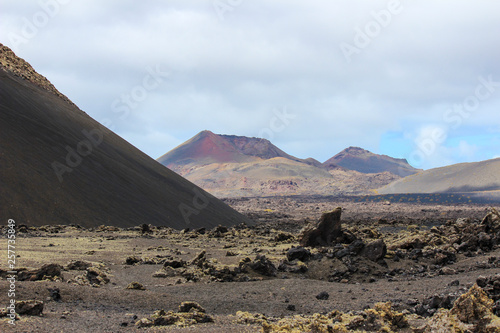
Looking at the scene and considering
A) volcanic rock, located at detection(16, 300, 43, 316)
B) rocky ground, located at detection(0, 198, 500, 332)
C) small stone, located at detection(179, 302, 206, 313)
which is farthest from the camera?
small stone, located at detection(179, 302, 206, 313)

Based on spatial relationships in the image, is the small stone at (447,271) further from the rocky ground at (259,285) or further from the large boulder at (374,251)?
the large boulder at (374,251)

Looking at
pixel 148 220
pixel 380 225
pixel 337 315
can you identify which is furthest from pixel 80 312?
pixel 380 225

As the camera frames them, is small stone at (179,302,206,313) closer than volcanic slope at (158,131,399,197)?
Yes

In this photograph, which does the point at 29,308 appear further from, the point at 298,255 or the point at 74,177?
the point at 74,177

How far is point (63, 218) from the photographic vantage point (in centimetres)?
2397

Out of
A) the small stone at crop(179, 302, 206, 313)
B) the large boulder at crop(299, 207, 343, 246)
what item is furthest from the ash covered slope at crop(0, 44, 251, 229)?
the small stone at crop(179, 302, 206, 313)

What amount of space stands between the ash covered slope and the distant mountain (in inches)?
3451

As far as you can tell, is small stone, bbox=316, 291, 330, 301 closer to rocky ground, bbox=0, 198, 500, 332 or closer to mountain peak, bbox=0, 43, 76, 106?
rocky ground, bbox=0, 198, 500, 332

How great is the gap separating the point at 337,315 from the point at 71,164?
25604 mm

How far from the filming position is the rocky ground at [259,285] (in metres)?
6.12

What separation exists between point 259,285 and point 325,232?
7.73 meters

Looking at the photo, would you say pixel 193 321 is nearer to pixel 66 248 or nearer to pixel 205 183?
pixel 66 248

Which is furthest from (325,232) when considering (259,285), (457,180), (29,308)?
(457,180)

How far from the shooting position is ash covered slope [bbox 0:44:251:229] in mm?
23984
